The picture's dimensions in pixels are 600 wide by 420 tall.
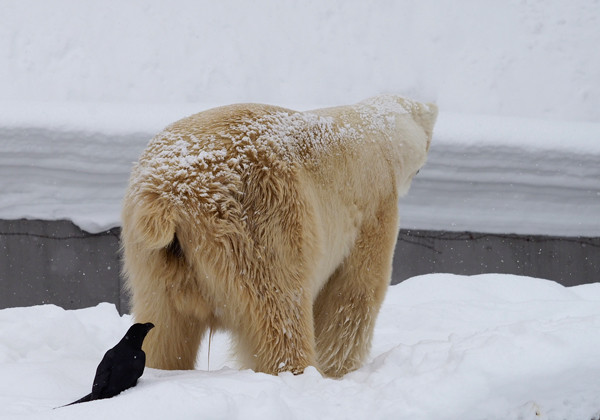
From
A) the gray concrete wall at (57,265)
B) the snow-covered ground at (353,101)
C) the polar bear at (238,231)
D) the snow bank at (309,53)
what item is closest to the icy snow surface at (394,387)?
the snow-covered ground at (353,101)

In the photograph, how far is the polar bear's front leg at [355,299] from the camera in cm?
299

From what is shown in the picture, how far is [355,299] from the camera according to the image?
3029 mm

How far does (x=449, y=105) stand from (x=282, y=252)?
435cm

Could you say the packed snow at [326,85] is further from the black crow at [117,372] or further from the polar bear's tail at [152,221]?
the black crow at [117,372]

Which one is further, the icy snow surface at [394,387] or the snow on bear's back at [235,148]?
the snow on bear's back at [235,148]

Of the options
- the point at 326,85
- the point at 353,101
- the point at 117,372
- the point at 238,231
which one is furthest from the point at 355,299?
the point at 326,85

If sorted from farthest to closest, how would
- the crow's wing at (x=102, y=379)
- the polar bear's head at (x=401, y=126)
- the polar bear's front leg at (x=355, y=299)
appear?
the polar bear's head at (x=401, y=126), the polar bear's front leg at (x=355, y=299), the crow's wing at (x=102, y=379)

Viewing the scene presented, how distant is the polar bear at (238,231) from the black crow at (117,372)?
0.30m

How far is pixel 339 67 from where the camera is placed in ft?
21.9

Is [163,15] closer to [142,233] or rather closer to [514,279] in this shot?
[514,279]

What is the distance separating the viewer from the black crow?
6.67ft

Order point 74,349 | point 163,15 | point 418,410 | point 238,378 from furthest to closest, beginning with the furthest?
point 163,15, point 74,349, point 238,378, point 418,410

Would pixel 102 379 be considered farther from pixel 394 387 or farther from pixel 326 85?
pixel 326 85

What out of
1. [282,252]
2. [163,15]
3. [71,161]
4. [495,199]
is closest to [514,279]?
[495,199]
